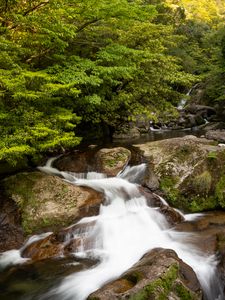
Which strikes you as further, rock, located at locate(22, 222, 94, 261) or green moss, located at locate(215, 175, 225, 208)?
green moss, located at locate(215, 175, 225, 208)

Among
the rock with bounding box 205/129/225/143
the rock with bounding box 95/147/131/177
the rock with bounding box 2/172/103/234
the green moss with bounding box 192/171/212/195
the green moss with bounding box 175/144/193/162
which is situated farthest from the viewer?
the rock with bounding box 205/129/225/143

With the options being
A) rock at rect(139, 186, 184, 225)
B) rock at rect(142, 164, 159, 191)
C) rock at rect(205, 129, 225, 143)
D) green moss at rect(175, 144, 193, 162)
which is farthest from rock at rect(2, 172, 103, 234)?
rock at rect(205, 129, 225, 143)

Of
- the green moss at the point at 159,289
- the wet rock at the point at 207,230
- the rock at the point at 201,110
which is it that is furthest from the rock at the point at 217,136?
the green moss at the point at 159,289

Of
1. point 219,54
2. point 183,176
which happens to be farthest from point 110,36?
point 219,54

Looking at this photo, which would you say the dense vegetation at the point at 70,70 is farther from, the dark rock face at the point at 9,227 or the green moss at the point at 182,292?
the green moss at the point at 182,292

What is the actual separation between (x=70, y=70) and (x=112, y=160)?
3.29 meters

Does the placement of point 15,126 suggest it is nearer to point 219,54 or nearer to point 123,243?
point 123,243

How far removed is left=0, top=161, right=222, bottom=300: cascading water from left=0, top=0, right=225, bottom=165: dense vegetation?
206 cm

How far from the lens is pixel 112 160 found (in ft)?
37.7

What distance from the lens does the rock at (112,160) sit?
11.1 metres

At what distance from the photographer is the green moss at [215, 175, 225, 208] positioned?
9.73 m

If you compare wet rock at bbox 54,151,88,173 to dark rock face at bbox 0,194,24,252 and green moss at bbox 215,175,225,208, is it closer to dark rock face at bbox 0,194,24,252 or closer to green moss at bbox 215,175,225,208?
dark rock face at bbox 0,194,24,252

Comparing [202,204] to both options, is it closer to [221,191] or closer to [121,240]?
[221,191]

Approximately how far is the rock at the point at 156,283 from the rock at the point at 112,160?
491 cm
